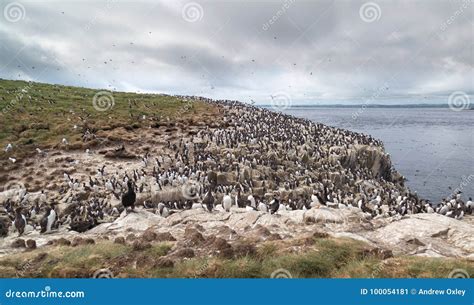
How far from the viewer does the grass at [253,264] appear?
11320 millimetres

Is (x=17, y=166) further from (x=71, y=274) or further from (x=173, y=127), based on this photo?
(x=71, y=274)

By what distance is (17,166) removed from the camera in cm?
3512

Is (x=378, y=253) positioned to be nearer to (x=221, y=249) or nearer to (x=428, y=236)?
(x=428, y=236)
